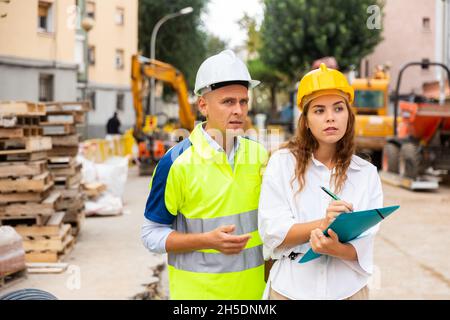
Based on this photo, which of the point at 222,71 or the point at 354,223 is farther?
the point at 222,71

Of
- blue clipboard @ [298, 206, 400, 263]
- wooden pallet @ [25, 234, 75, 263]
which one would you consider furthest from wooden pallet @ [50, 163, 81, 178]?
blue clipboard @ [298, 206, 400, 263]

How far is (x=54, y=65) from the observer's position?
24.6 metres

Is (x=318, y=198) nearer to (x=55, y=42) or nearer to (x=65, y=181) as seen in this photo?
(x=65, y=181)

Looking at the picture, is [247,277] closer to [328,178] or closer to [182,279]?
[182,279]

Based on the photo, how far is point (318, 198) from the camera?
2.30 meters

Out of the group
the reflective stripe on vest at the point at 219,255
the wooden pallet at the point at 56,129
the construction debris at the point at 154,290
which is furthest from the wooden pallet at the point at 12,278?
the reflective stripe on vest at the point at 219,255

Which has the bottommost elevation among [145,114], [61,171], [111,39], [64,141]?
[61,171]

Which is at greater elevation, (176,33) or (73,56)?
(176,33)

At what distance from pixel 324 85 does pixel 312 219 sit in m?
0.44

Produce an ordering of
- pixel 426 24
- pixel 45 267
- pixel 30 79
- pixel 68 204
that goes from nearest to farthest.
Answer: pixel 45 267, pixel 68 204, pixel 30 79, pixel 426 24

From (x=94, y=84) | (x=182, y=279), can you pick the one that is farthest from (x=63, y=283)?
(x=94, y=84)

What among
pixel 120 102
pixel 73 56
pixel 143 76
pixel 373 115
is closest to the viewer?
pixel 143 76

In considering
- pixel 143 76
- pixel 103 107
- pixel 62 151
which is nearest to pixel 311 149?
pixel 62 151
